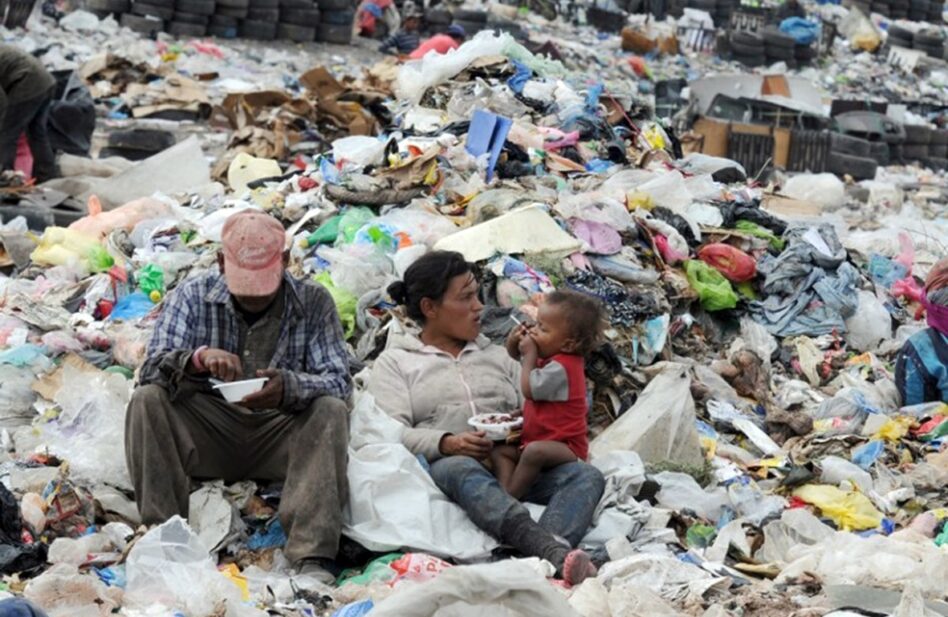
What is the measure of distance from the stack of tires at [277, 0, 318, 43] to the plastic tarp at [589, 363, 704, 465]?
15986mm

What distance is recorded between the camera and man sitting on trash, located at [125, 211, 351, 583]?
4871 millimetres

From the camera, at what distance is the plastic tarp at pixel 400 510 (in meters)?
4.96

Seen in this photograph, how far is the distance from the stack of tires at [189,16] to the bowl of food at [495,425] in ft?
51.4

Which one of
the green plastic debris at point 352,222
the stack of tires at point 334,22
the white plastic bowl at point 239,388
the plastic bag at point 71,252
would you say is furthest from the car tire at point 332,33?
the white plastic bowl at point 239,388

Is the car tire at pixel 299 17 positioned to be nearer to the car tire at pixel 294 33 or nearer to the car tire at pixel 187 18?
the car tire at pixel 294 33

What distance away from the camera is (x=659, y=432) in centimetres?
588

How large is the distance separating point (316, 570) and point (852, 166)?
13.7 meters

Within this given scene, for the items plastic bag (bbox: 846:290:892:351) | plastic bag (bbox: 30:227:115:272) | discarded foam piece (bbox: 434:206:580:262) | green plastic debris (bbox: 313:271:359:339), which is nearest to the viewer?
green plastic debris (bbox: 313:271:359:339)

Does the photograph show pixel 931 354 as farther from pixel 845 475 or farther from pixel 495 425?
pixel 495 425

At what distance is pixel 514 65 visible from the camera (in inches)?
398

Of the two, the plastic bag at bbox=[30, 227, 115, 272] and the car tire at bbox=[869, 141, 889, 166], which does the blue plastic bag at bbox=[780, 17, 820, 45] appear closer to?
the car tire at bbox=[869, 141, 889, 166]

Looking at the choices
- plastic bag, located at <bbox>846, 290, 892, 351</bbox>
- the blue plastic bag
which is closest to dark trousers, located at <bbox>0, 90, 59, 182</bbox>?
plastic bag, located at <bbox>846, 290, 892, 351</bbox>

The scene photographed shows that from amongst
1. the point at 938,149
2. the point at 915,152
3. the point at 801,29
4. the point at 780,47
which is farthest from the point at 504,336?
the point at 801,29

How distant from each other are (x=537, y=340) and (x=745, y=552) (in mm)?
976
